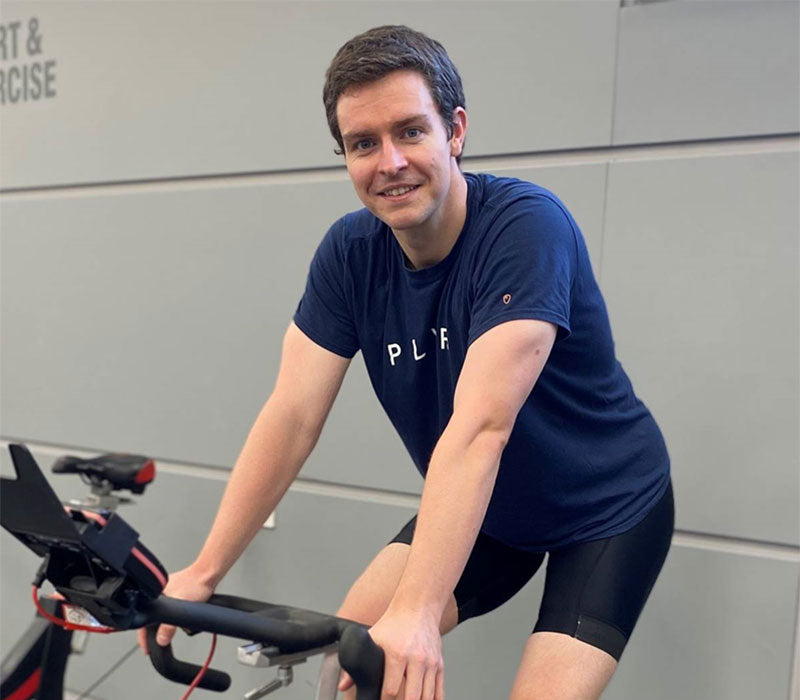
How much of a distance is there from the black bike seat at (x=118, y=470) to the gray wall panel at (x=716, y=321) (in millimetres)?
1130

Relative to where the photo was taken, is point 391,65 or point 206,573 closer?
point 391,65

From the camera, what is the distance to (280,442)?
1.46 m

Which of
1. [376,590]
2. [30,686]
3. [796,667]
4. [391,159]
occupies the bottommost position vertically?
[30,686]

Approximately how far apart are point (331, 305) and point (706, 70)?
899 mm

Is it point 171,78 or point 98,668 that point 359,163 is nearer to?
point 171,78

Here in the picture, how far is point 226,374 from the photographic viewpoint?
240 centimetres

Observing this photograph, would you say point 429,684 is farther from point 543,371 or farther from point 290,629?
point 543,371

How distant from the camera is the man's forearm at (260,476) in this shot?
56.2 inches

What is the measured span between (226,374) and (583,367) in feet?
4.24

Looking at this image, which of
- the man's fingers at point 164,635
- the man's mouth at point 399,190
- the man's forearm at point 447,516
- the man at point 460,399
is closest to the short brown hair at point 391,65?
the man at point 460,399

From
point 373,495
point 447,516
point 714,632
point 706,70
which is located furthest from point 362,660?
point 706,70

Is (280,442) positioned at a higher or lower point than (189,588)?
higher

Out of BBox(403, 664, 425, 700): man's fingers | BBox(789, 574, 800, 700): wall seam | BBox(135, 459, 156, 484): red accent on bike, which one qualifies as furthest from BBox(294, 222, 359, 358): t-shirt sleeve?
BBox(789, 574, 800, 700): wall seam

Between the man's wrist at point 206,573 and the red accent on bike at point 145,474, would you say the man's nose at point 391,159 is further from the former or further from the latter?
the red accent on bike at point 145,474
